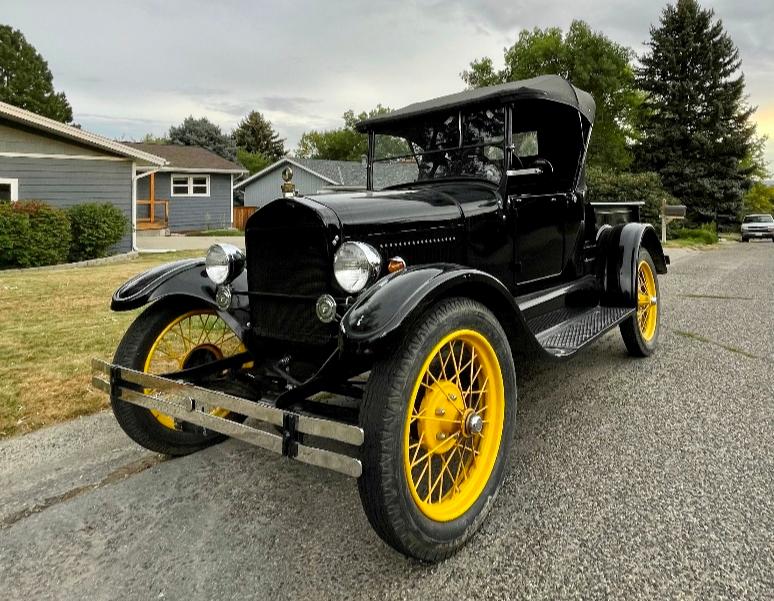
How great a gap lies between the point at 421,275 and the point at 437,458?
1.05m

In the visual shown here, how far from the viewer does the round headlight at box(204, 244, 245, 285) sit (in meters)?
2.92

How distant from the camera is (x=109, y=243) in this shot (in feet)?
42.6

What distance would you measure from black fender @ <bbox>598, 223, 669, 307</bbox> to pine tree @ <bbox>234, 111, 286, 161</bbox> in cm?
5287

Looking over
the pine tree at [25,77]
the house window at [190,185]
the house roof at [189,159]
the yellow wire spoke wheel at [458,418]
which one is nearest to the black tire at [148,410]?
the yellow wire spoke wheel at [458,418]

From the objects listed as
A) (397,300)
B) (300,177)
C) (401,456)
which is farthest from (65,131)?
(300,177)

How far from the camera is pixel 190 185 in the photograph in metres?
24.1

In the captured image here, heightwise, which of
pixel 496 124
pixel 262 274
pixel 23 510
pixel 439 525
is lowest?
pixel 23 510

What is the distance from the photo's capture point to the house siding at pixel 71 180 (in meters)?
13.9

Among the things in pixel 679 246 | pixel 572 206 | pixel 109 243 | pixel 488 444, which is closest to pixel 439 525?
pixel 488 444

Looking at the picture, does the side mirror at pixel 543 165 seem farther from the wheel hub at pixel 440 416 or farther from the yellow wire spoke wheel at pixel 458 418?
the wheel hub at pixel 440 416

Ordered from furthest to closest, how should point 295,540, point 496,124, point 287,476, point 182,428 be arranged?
point 496,124 → point 182,428 → point 287,476 → point 295,540

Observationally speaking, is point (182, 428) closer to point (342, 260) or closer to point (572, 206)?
point (342, 260)

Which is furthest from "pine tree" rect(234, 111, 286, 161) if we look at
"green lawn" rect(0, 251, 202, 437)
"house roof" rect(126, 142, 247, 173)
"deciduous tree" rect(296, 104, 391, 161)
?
"green lawn" rect(0, 251, 202, 437)

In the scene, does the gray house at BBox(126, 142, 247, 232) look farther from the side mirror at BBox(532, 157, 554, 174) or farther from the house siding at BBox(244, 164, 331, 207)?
the side mirror at BBox(532, 157, 554, 174)
